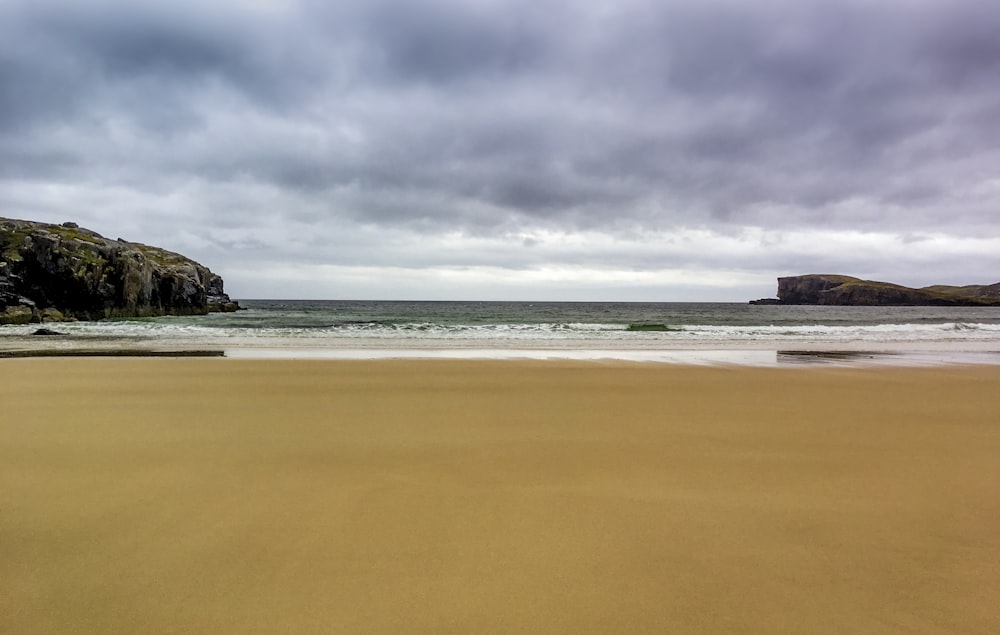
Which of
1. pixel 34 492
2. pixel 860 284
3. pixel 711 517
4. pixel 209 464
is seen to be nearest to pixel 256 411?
pixel 209 464

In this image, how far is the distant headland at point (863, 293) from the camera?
129m

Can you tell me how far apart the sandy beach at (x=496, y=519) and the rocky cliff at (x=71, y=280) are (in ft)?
131

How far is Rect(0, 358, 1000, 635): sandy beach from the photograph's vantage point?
264cm

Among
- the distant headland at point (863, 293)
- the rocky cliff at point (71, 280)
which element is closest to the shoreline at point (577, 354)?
the rocky cliff at point (71, 280)

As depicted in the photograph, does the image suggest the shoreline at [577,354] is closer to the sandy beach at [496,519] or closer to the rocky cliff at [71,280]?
the sandy beach at [496,519]

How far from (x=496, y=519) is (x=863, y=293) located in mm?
162170

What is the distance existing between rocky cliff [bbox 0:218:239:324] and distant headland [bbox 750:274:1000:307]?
5903 inches

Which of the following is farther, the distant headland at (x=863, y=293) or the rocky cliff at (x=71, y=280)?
the distant headland at (x=863, y=293)

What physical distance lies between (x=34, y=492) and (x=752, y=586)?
5.18 metres

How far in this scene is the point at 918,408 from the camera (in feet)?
25.9

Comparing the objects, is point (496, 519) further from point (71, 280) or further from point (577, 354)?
point (71, 280)

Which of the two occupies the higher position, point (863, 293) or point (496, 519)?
point (863, 293)

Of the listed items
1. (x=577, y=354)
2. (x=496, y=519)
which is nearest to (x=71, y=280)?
(x=577, y=354)

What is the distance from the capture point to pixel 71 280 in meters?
41.4
